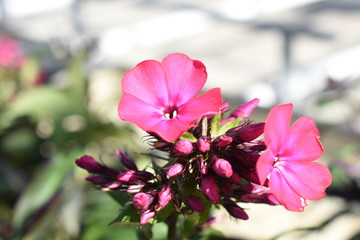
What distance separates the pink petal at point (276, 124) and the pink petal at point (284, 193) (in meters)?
0.03

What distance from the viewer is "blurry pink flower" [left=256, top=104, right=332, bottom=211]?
69cm

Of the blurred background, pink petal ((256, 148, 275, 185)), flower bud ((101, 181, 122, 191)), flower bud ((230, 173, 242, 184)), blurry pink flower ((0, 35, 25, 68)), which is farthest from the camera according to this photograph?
blurry pink flower ((0, 35, 25, 68))

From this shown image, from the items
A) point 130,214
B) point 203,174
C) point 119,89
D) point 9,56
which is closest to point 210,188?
point 203,174

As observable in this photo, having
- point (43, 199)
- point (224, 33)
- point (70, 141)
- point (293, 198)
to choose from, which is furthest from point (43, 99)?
point (224, 33)

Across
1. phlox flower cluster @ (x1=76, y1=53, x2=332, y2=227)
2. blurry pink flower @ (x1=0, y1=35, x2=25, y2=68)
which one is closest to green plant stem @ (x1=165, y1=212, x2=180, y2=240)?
phlox flower cluster @ (x1=76, y1=53, x2=332, y2=227)

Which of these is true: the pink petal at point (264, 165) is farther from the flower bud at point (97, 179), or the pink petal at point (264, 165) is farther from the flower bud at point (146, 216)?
the flower bud at point (97, 179)

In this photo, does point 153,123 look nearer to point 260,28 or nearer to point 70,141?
point 70,141

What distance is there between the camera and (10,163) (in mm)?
2328

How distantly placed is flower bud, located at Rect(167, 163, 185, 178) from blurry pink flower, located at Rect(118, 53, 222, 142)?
0.19 ft

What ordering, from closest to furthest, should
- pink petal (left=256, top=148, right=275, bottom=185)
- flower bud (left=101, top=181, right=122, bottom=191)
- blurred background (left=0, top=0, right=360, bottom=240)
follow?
pink petal (left=256, top=148, right=275, bottom=185) → flower bud (left=101, top=181, right=122, bottom=191) → blurred background (left=0, top=0, right=360, bottom=240)

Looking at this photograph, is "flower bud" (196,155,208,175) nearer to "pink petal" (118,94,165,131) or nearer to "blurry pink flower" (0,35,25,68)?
"pink petal" (118,94,165,131)

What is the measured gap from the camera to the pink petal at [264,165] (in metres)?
0.65

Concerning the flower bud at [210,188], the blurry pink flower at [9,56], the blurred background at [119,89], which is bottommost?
the blurred background at [119,89]

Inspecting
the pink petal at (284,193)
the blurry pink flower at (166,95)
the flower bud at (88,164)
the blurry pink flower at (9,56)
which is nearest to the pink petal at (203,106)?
the blurry pink flower at (166,95)
